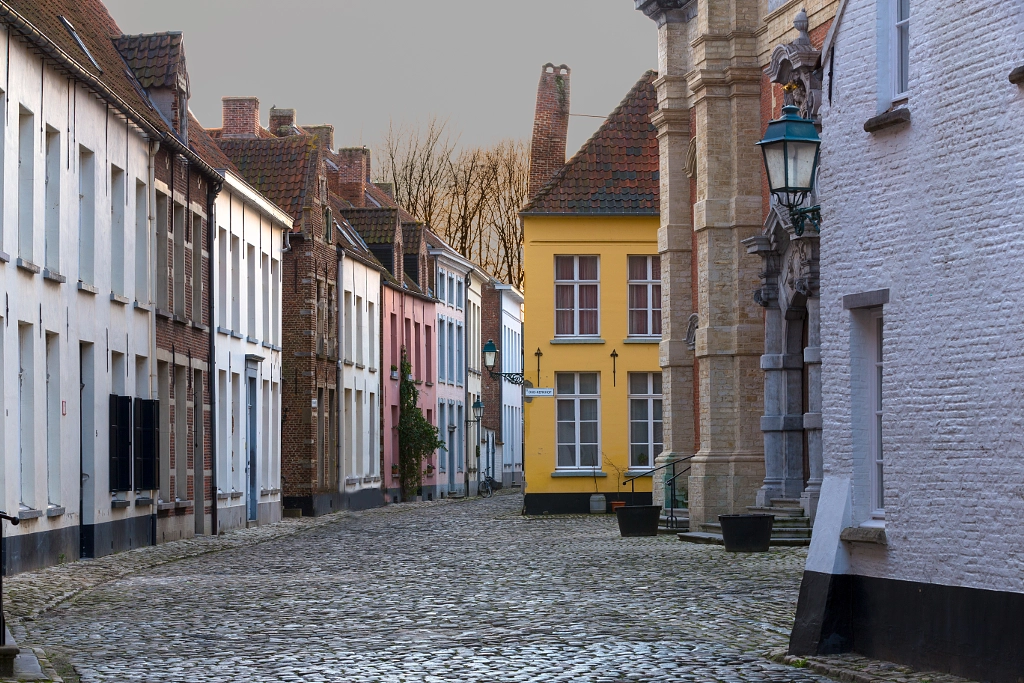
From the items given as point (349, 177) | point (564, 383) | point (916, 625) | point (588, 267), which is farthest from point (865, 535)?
point (349, 177)

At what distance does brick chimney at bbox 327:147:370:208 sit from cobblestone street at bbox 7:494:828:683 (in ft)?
101

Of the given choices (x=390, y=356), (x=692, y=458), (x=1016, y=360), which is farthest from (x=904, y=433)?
(x=390, y=356)

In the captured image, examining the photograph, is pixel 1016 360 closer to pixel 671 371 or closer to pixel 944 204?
pixel 944 204

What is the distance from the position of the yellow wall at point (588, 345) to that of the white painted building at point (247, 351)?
221 inches

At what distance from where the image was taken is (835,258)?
34.8 feet

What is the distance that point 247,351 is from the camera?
3269 cm

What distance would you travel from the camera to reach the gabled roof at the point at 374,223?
48562 mm

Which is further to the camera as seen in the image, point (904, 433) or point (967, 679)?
point (904, 433)

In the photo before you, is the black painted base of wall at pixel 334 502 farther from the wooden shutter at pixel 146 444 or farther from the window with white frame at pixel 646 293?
the wooden shutter at pixel 146 444

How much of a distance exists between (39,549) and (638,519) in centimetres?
992

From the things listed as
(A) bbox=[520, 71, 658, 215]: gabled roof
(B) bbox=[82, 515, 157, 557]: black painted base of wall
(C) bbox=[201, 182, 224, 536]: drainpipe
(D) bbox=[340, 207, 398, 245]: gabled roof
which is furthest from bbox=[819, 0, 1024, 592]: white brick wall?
(D) bbox=[340, 207, 398, 245]: gabled roof

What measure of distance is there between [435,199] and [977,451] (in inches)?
2166

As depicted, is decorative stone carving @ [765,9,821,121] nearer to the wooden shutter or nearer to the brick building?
the wooden shutter

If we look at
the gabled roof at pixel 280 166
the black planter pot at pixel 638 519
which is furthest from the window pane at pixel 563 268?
the black planter pot at pixel 638 519
